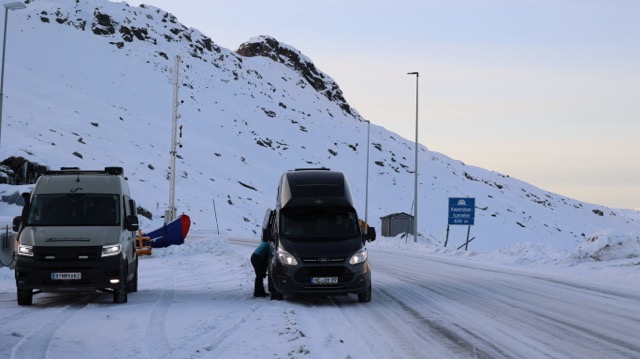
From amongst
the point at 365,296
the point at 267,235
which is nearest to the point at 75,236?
the point at 267,235

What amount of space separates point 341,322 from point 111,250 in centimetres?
500

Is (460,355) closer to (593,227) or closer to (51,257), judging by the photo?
(51,257)

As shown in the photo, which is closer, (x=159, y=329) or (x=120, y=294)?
(x=159, y=329)

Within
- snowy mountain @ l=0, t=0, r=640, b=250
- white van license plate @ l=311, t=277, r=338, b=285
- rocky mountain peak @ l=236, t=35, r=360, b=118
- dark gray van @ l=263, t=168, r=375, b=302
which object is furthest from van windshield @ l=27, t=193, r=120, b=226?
rocky mountain peak @ l=236, t=35, r=360, b=118

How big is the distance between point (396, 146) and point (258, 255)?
128335 mm

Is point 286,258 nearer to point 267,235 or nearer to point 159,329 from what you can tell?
point 267,235

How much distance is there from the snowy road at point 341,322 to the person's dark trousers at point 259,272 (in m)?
0.66

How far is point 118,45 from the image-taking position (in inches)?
5118

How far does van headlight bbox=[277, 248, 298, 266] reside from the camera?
14609 mm

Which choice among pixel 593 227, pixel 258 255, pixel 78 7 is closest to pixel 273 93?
pixel 78 7

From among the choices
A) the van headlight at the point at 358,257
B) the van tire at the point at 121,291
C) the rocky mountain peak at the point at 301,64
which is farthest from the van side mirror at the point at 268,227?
the rocky mountain peak at the point at 301,64

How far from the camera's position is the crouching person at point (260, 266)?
1602 cm

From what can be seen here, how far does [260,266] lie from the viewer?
1620 centimetres

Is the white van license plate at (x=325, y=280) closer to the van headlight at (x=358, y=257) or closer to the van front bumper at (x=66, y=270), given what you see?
the van headlight at (x=358, y=257)
